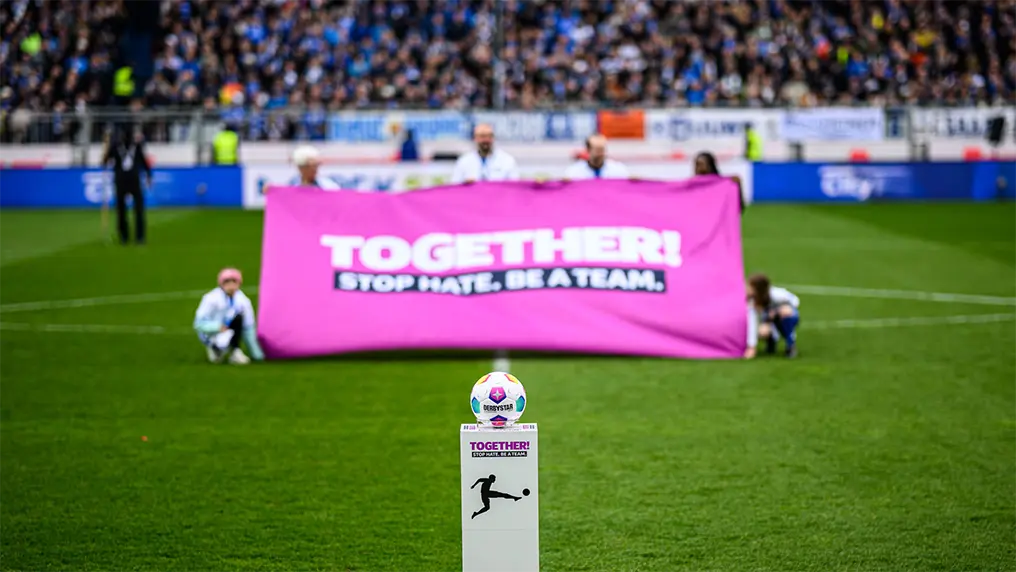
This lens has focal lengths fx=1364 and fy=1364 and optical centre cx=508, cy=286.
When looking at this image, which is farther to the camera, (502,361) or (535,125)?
(535,125)

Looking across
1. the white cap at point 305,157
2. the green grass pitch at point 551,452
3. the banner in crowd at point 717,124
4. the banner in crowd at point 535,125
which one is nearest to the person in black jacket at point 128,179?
the green grass pitch at point 551,452

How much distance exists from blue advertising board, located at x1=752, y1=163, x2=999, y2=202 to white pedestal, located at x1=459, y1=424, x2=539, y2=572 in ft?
97.2

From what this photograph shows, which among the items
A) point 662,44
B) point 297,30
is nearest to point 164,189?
point 297,30

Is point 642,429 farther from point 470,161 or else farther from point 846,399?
point 470,161

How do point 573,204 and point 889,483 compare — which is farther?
point 573,204

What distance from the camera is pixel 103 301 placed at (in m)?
16.8

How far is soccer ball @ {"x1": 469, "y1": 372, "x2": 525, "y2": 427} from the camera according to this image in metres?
5.00

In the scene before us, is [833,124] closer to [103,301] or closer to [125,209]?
[125,209]

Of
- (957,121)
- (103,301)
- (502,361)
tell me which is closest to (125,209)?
(103,301)

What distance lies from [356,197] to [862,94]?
101 feet

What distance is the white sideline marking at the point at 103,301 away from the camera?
16234mm

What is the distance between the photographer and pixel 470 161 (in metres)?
14.5

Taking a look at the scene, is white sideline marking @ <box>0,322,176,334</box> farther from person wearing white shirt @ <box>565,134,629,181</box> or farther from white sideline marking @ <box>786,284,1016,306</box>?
white sideline marking @ <box>786,284,1016,306</box>

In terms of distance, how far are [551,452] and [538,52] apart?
33050 millimetres
